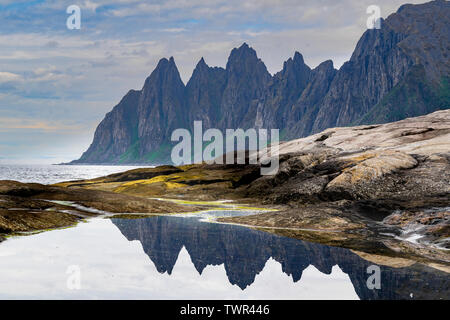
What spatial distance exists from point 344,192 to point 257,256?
37.3 m

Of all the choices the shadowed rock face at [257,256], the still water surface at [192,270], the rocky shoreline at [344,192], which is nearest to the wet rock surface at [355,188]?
the rocky shoreline at [344,192]

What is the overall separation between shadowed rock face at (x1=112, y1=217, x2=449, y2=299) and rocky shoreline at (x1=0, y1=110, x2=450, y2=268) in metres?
3.41

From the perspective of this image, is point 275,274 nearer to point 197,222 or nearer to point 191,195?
point 197,222

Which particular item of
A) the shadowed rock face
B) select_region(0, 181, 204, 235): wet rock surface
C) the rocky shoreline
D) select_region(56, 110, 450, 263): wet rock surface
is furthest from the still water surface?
select_region(56, 110, 450, 263): wet rock surface

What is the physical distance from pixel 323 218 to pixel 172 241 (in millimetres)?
16762

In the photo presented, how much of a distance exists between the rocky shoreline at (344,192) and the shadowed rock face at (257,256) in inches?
134

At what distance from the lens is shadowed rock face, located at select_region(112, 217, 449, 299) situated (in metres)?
19.9

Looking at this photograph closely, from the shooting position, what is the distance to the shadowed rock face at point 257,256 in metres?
19.9

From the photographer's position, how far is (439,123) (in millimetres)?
93312

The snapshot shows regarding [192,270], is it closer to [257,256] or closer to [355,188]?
[257,256]

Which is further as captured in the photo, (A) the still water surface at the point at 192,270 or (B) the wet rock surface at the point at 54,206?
(B) the wet rock surface at the point at 54,206

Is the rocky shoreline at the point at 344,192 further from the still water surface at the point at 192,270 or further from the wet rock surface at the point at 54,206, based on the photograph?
the still water surface at the point at 192,270

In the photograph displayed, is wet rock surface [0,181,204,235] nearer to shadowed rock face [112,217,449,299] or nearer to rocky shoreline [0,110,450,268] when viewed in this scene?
rocky shoreline [0,110,450,268]

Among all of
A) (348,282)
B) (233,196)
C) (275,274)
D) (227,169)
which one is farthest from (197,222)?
(227,169)
